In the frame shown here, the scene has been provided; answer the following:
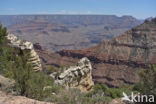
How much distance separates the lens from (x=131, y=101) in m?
9.55

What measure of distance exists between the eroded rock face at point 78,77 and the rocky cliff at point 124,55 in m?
43.8

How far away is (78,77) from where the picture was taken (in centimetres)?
2383

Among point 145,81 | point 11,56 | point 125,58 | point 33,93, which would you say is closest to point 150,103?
point 145,81

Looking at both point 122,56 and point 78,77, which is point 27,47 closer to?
point 78,77

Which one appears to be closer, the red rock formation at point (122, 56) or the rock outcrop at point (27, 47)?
the rock outcrop at point (27, 47)

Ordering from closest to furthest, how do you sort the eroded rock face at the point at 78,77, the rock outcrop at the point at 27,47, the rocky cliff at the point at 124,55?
the rock outcrop at the point at 27,47, the eroded rock face at the point at 78,77, the rocky cliff at the point at 124,55

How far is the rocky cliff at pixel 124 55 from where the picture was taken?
72.6m

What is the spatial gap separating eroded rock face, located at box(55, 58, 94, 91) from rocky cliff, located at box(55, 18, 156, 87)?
4382 centimetres

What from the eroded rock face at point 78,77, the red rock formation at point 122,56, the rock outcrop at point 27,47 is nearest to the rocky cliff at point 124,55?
the red rock formation at point 122,56

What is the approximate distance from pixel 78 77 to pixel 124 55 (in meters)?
62.5

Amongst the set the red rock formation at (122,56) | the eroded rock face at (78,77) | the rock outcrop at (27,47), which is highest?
the rock outcrop at (27,47)

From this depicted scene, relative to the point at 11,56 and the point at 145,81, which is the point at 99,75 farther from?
the point at 145,81

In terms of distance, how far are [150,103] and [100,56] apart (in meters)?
78.2

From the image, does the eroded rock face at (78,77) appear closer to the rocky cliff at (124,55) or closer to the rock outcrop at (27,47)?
the rock outcrop at (27,47)
